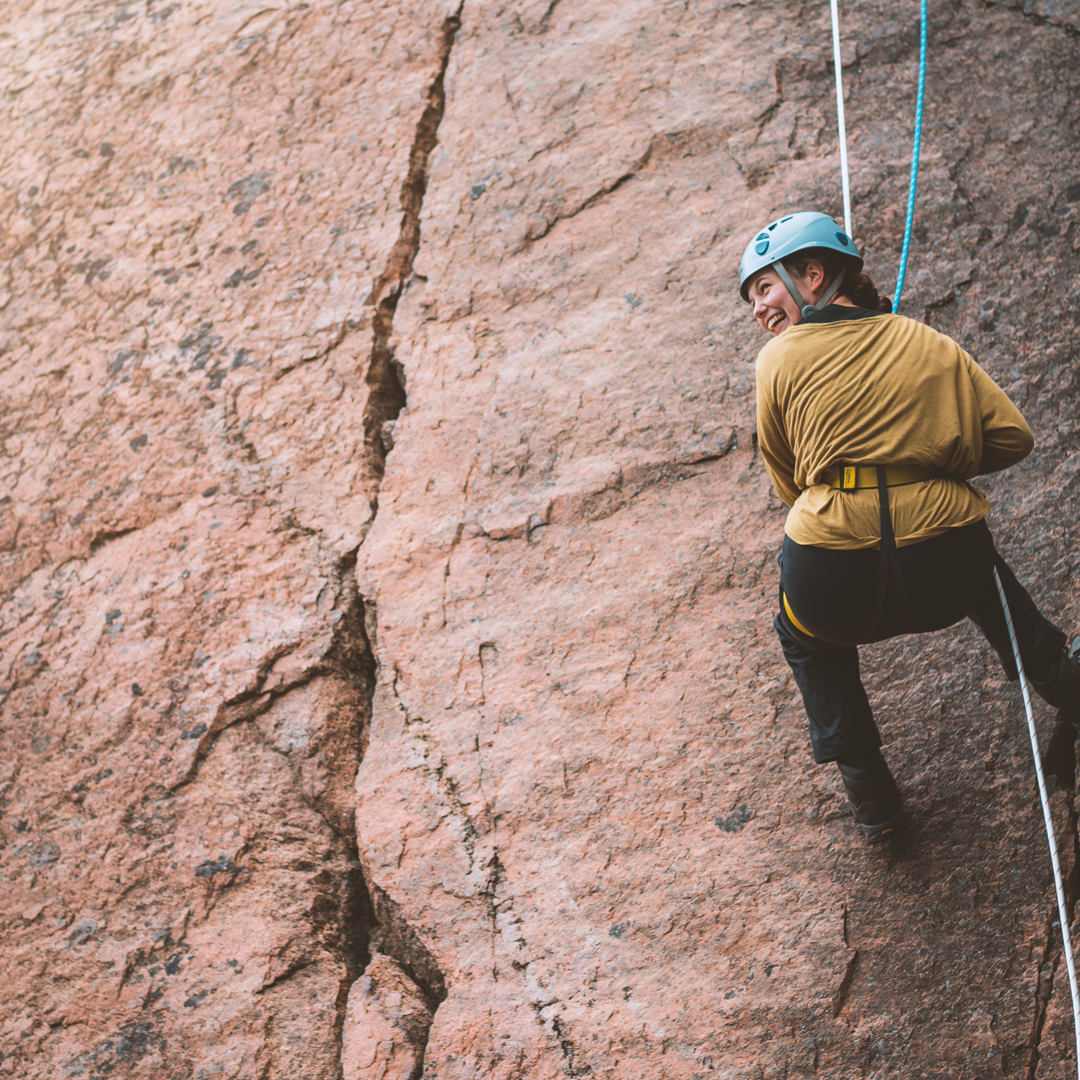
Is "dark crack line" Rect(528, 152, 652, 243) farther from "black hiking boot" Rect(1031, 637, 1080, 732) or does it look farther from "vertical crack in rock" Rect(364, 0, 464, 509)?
"black hiking boot" Rect(1031, 637, 1080, 732)

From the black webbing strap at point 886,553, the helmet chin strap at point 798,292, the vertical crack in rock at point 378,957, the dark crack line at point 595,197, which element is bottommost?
the vertical crack in rock at point 378,957

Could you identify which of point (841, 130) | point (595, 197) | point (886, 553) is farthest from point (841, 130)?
point (886, 553)

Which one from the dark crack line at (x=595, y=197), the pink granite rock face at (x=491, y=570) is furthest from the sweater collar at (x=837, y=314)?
the dark crack line at (x=595, y=197)

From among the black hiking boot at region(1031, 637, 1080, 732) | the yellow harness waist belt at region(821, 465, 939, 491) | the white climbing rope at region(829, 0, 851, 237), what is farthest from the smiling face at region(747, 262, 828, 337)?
the black hiking boot at region(1031, 637, 1080, 732)

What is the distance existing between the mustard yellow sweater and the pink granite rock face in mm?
697

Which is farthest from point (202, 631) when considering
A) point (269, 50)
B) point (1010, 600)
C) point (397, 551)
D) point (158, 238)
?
point (269, 50)

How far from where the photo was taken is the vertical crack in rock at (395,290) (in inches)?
114

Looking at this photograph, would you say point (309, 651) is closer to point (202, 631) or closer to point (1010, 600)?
point (202, 631)

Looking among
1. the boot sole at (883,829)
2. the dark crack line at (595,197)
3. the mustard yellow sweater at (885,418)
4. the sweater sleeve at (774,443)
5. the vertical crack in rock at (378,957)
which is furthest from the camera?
the dark crack line at (595,197)

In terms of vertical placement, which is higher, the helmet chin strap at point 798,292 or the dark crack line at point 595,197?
the helmet chin strap at point 798,292

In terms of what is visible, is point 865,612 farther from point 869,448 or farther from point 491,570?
point 491,570

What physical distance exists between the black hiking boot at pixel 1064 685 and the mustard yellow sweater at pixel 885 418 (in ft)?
1.50

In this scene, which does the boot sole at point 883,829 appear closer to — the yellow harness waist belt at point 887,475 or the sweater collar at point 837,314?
the yellow harness waist belt at point 887,475

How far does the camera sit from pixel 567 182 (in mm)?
3088
